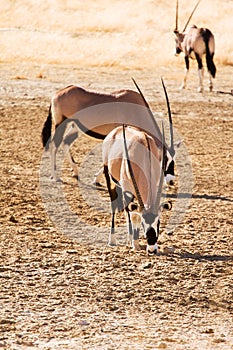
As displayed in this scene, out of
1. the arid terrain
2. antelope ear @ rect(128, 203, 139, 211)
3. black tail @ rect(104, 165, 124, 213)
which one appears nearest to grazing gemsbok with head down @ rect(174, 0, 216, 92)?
the arid terrain

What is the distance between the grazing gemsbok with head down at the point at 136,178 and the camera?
20.7 feet

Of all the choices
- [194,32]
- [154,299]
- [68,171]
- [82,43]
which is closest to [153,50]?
[82,43]

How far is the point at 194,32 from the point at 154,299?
13.0 meters

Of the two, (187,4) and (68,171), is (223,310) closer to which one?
(68,171)

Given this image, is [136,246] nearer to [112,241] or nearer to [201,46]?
[112,241]

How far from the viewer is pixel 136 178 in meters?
6.63

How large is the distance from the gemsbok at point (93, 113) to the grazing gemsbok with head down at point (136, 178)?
178 centimetres

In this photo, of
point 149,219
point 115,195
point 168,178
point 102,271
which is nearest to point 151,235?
point 149,219

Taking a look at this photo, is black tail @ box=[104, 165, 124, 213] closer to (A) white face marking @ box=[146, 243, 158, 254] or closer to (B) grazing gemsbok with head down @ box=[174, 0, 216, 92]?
(A) white face marking @ box=[146, 243, 158, 254]

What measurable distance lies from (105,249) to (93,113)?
9.13ft

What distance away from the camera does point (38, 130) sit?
1256 centimetres

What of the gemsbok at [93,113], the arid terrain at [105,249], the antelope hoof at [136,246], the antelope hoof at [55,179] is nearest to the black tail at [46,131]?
→ the gemsbok at [93,113]

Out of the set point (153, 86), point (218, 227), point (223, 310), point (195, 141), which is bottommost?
point (153, 86)

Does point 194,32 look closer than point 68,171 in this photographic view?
No
